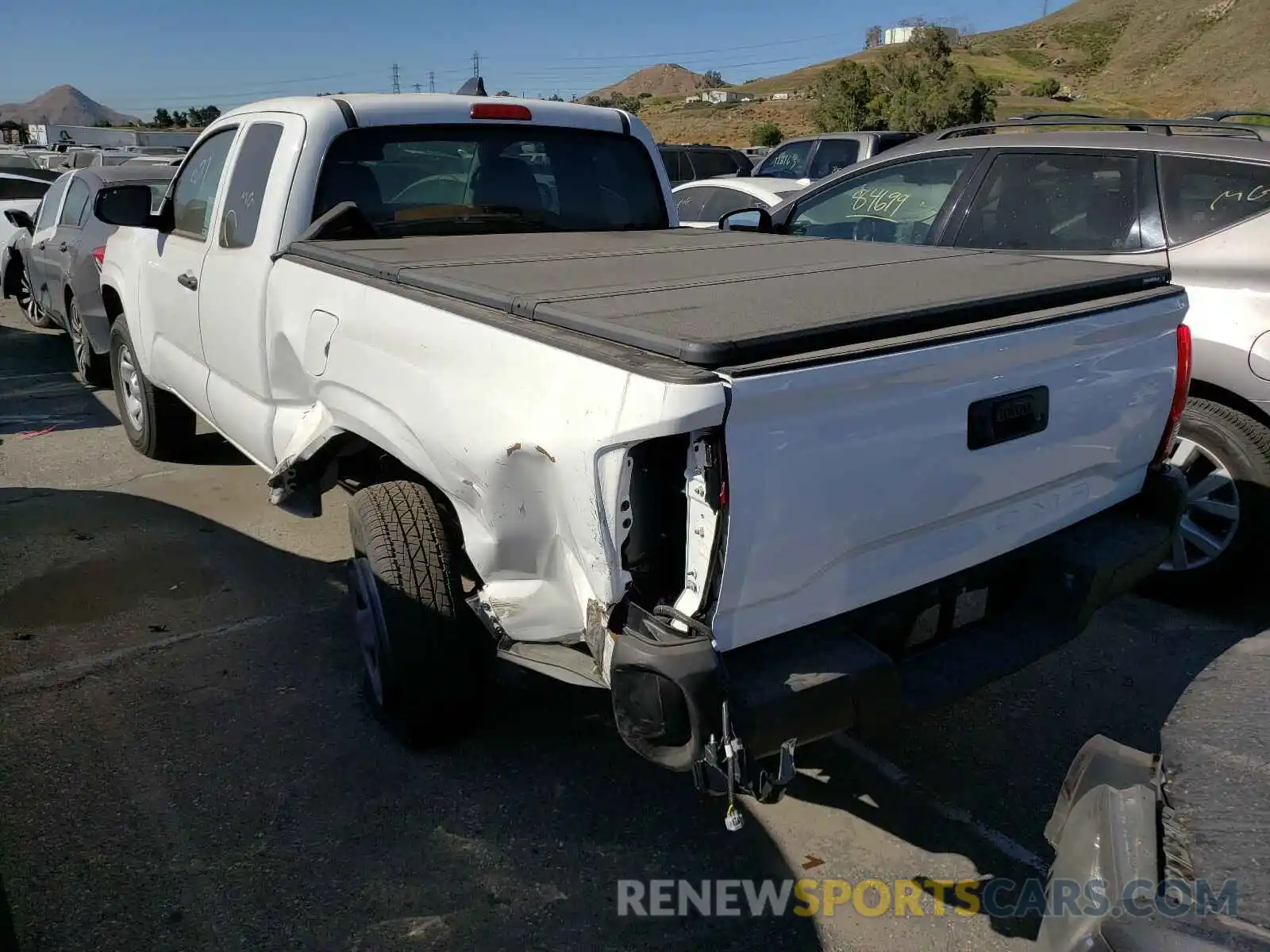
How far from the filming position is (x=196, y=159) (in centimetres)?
492

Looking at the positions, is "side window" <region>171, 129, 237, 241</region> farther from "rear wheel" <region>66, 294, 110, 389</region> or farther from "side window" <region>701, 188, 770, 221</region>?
"side window" <region>701, 188, 770, 221</region>

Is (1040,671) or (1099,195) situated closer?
(1040,671)

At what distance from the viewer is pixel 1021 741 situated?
344cm

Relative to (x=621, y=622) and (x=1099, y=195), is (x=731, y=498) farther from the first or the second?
(x=1099, y=195)

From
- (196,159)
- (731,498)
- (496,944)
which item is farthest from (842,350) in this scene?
(196,159)

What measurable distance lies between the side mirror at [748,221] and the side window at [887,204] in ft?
1.78

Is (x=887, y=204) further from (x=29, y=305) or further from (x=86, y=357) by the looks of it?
(x=29, y=305)

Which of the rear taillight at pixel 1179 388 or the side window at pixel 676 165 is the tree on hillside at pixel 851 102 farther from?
the rear taillight at pixel 1179 388

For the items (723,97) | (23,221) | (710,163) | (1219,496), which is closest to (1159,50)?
(723,97)

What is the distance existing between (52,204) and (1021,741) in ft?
32.4

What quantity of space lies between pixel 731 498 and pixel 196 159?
4.05 metres

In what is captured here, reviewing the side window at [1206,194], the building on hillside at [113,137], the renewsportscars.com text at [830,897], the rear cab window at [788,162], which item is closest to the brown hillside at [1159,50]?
the rear cab window at [788,162]

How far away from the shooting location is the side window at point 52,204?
933 cm

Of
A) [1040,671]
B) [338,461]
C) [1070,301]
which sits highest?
[1070,301]
